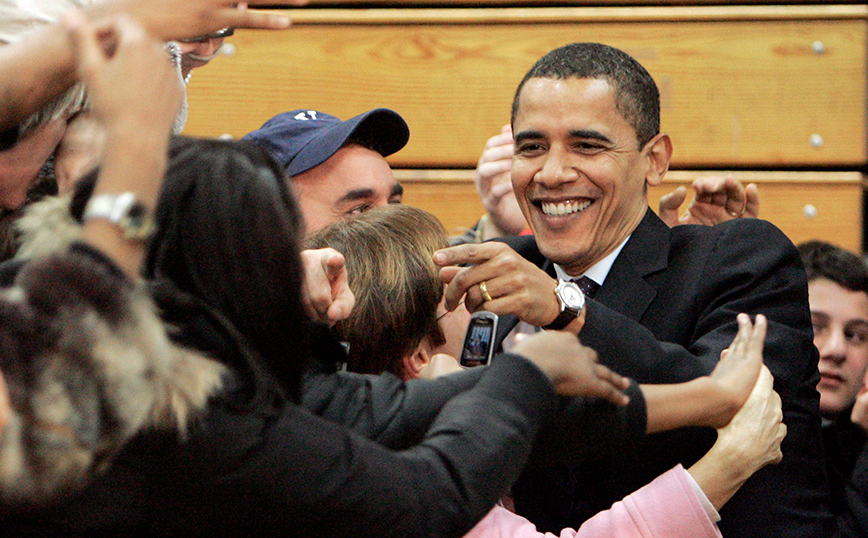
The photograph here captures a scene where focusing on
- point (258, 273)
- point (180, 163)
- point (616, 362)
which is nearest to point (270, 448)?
point (258, 273)

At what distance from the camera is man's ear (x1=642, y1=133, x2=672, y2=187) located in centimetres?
200

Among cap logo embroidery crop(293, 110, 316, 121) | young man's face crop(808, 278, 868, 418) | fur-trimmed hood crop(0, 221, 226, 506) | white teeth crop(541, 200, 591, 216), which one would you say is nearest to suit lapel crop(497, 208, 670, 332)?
white teeth crop(541, 200, 591, 216)

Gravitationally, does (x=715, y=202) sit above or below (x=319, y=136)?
below

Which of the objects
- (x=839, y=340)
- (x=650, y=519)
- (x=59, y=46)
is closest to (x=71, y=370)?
(x=59, y=46)

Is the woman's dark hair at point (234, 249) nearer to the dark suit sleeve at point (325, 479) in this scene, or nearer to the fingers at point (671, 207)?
the dark suit sleeve at point (325, 479)

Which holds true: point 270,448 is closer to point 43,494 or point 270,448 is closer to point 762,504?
point 43,494

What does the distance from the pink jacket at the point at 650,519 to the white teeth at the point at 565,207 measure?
2.33 feet

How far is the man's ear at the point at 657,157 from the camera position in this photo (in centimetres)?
200

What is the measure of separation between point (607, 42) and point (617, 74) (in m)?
1.08

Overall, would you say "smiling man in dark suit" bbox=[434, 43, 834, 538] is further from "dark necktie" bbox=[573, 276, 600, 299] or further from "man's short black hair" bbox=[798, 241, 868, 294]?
"man's short black hair" bbox=[798, 241, 868, 294]

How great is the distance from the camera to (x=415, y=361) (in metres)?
1.54

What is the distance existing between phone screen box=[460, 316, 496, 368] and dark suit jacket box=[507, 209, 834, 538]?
19cm

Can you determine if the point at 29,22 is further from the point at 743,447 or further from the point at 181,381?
the point at 743,447

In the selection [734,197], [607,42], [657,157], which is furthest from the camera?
[607,42]
